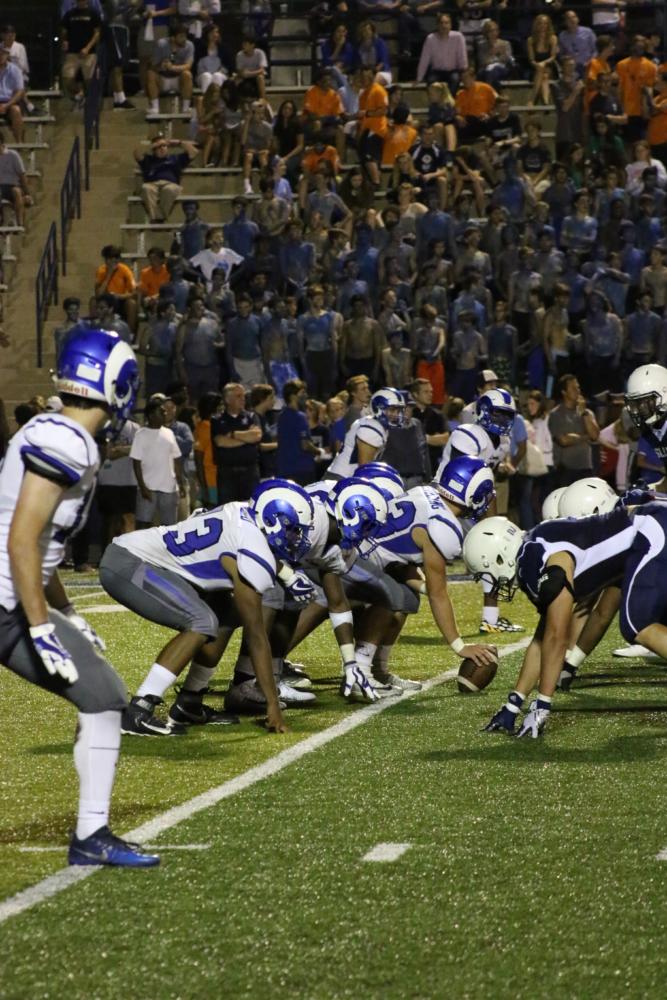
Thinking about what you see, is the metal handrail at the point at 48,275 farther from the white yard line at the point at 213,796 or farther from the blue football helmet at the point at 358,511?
the blue football helmet at the point at 358,511

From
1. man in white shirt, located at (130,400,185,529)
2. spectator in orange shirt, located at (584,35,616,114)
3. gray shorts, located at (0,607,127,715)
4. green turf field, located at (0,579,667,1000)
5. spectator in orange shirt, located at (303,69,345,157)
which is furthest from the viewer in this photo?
spectator in orange shirt, located at (303,69,345,157)

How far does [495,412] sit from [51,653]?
7.17 metres

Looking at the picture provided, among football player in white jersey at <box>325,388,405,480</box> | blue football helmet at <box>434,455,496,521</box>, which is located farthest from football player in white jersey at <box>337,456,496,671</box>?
football player in white jersey at <box>325,388,405,480</box>

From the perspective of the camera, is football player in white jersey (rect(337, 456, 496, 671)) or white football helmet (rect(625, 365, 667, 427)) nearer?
white football helmet (rect(625, 365, 667, 427))

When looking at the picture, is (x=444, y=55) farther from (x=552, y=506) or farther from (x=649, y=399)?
(x=649, y=399)

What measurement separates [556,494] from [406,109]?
12.0 metres

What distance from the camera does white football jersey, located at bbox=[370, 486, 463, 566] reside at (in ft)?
28.2

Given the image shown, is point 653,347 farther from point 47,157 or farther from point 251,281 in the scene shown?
point 47,157

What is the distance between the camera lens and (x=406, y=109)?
20.5 m

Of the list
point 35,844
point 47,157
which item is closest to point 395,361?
point 47,157

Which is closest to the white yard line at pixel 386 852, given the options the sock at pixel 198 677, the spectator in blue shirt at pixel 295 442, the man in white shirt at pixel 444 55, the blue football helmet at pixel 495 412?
the sock at pixel 198 677

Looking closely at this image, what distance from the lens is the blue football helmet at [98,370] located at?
5012 mm

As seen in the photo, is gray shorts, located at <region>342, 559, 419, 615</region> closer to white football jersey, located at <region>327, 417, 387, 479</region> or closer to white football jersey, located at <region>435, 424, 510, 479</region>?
white football jersey, located at <region>435, 424, 510, 479</region>

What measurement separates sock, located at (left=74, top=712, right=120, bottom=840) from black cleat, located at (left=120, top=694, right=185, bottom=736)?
93.7 inches
